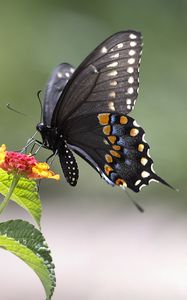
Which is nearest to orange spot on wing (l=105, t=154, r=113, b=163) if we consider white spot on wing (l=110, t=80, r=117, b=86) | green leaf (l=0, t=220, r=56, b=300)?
white spot on wing (l=110, t=80, r=117, b=86)

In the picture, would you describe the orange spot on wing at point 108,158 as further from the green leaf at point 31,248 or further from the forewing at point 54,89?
the green leaf at point 31,248

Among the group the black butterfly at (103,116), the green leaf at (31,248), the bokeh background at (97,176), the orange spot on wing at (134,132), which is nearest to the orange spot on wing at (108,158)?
the black butterfly at (103,116)

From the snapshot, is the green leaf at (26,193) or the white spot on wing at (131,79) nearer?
the green leaf at (26,193)

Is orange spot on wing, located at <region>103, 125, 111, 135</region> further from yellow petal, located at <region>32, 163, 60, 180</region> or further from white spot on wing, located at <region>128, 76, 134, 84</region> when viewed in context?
yellow petal, located at <region>32, 163, 60, 180</region>

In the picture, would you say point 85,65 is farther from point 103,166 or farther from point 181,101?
point 181,101

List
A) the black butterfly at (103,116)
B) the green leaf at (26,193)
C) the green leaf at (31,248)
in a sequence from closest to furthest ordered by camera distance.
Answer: the green leaf at (31,248), the green leaf at (26,193), the black butterfly at (103,116)

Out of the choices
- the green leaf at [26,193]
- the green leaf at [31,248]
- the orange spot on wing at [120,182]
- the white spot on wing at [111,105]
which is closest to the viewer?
the green leaf at [31,248]

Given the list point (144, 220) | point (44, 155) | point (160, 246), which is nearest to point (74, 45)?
point (44, 155)
